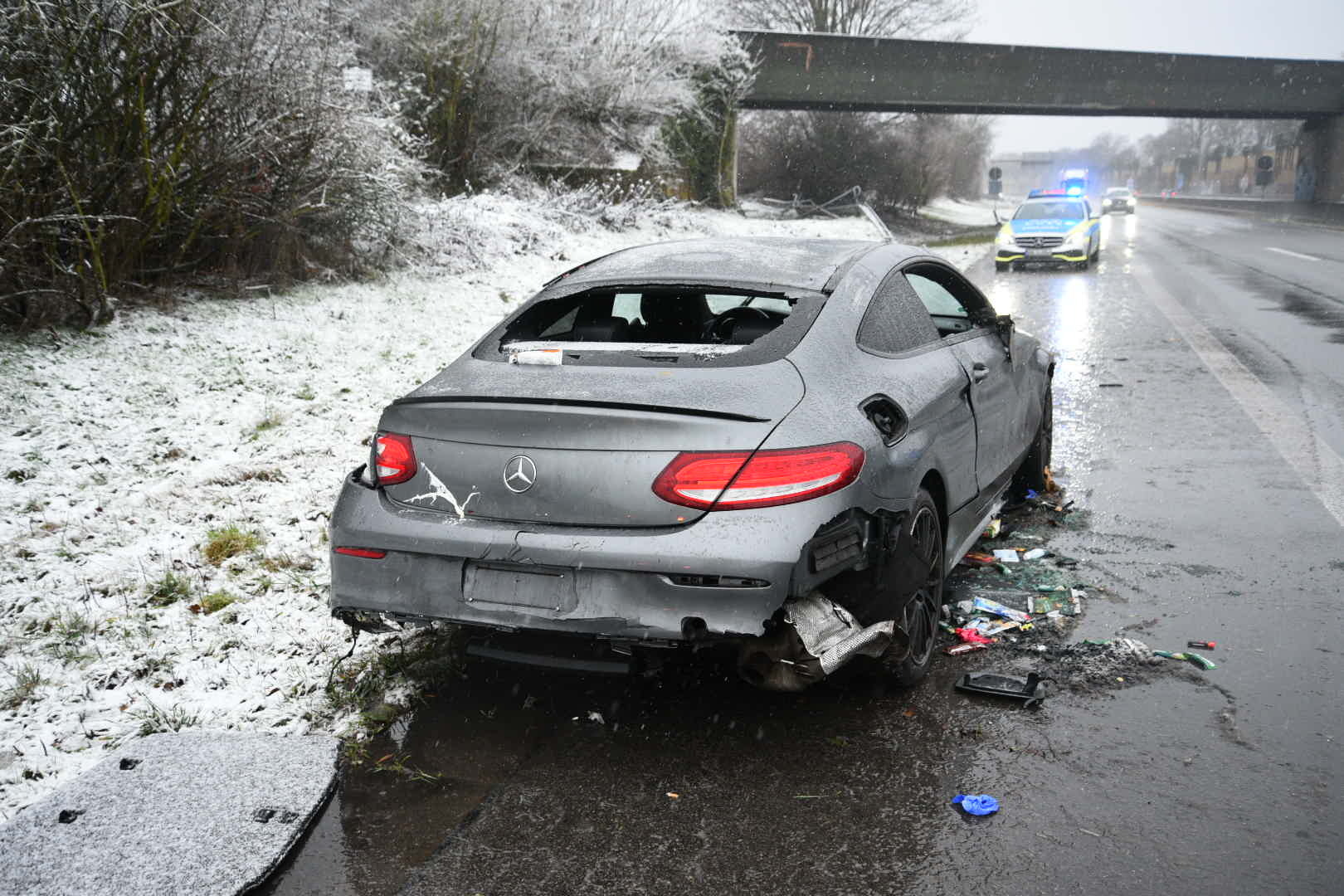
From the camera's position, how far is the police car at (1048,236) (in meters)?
22.0

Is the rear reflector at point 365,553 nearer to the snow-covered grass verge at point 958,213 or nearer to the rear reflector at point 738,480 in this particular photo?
the rear reflector at point 738,480

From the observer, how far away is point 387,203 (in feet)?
36.2

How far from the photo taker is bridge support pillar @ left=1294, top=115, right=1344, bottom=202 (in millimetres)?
48812

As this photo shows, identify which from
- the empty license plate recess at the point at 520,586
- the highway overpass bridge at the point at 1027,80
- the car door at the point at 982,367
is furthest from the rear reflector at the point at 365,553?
the highway overpass bridge at the point at 1027,80

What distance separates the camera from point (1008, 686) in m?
3.74

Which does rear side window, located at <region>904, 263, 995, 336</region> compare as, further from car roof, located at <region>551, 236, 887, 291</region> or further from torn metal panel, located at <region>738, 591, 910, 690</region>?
torn metal panel, located at <region>738, 591, 910, 690</region>

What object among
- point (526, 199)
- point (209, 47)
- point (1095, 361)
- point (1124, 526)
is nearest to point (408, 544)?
point (1124, 526)

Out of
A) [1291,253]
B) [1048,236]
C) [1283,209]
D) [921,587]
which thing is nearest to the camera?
[921,587]

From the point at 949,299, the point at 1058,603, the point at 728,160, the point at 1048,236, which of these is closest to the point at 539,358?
the point at 1058,603

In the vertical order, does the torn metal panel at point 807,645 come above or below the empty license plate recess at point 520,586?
below

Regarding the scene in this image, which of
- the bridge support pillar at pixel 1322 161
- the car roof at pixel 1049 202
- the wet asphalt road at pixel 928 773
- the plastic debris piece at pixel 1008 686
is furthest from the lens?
the bridge support pillar at pixel 1322 161

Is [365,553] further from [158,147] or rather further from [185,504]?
[158,147]

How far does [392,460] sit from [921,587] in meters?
1.85

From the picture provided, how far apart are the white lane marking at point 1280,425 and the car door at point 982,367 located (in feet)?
6.13
